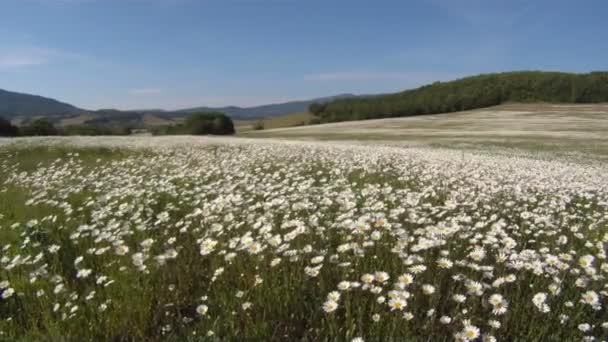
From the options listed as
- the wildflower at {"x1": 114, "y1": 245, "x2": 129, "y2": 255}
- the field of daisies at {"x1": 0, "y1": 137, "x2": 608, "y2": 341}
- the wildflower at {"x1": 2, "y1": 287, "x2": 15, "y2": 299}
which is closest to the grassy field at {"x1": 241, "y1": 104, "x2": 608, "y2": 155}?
the field of daisies at {"x1": 0, "y1": 137, "x2": 608, "y2": 341}

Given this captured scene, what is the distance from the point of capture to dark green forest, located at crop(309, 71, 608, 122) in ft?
292

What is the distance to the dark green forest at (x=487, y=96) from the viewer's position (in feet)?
292

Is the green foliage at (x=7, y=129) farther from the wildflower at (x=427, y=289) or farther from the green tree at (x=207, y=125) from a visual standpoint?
the wildflower at (x=427, y=289)

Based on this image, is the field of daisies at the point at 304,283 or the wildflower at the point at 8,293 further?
the wildflower at the point at 8,293

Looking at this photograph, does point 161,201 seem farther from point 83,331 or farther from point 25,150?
point 25,150

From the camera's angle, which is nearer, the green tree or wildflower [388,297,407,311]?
wildflower [388,297,407,311]

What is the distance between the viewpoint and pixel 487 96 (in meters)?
94.1

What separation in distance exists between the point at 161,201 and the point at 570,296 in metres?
6.29

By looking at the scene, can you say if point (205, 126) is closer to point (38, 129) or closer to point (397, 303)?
point (38, 129)

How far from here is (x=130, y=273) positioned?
3.80 metres

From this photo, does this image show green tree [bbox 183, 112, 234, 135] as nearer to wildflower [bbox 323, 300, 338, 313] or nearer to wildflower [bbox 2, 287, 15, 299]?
wildflower [bbox 2, 287, 15, 299]

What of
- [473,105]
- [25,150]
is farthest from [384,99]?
[25,150]

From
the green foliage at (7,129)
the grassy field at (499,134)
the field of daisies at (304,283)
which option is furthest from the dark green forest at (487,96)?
the field of daisies at (304,283)

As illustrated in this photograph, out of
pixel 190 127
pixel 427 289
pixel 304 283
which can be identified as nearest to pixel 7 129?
pixel 190 127
